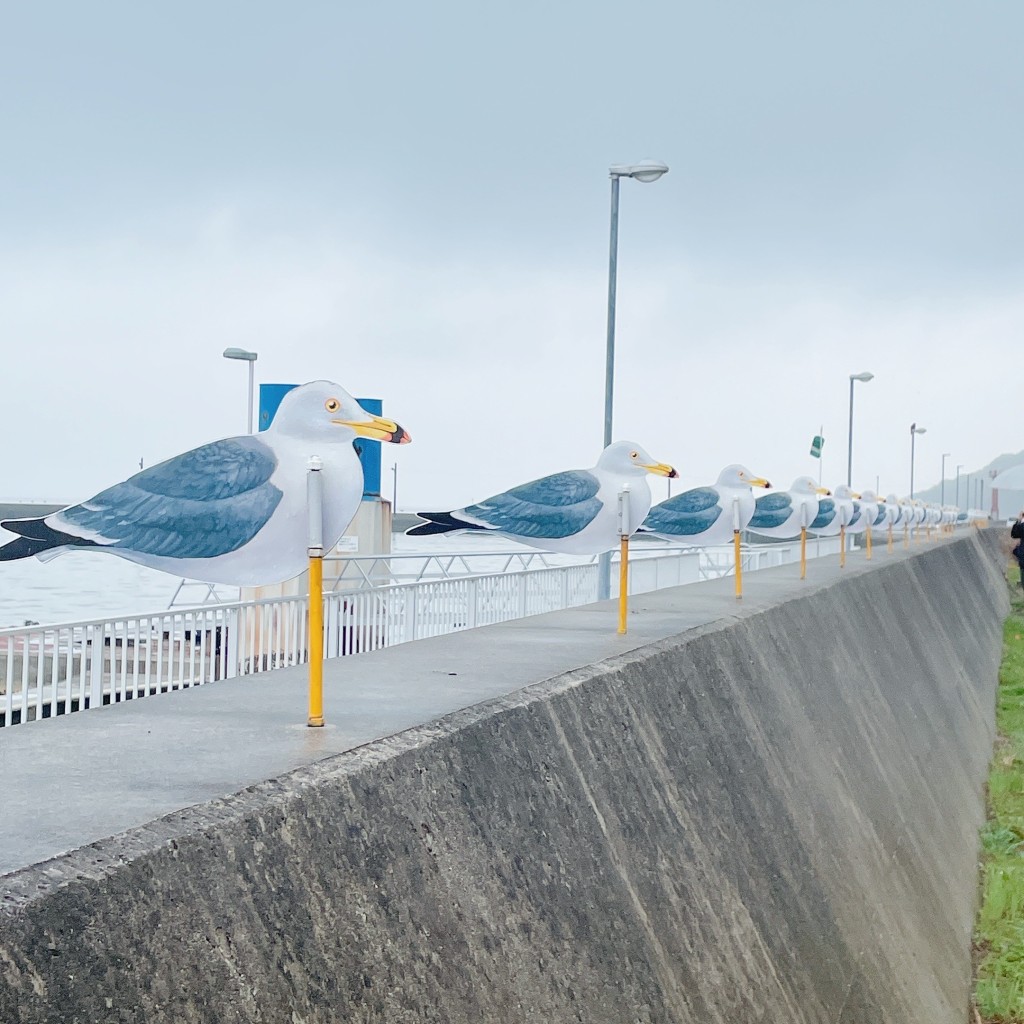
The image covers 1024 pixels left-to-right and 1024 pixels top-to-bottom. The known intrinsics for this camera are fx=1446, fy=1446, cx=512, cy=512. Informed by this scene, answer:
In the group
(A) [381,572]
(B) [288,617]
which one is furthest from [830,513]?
(B) [288,617]

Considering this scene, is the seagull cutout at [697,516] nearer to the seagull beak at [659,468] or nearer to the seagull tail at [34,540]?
the seagull beak at [659,468]

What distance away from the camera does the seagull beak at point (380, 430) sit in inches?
313

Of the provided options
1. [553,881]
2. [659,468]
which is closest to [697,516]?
[659,468]

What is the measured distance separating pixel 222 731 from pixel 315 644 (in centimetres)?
50

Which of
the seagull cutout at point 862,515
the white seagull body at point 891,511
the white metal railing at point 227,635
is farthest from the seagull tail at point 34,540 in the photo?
the white seagull body at point 891,511

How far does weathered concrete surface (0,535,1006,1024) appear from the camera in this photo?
3.18m

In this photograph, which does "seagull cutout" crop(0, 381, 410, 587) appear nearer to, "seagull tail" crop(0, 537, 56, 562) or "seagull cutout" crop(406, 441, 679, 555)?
"seagull tail" crop(0, 537, 56, 562)

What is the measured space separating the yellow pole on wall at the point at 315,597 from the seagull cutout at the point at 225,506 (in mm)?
2057

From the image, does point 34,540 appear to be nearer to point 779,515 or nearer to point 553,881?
point 553,881

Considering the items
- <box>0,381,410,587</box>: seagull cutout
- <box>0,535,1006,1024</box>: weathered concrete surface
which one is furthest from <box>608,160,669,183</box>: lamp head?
<box>0,381,410,587</box>: seagull cutout

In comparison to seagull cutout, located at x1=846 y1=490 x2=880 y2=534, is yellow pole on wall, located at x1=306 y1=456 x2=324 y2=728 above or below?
above

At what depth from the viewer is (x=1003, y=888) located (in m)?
12.4

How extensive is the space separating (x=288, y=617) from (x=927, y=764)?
607 cm

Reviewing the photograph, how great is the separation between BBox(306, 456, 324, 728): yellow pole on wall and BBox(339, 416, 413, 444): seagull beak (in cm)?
208
